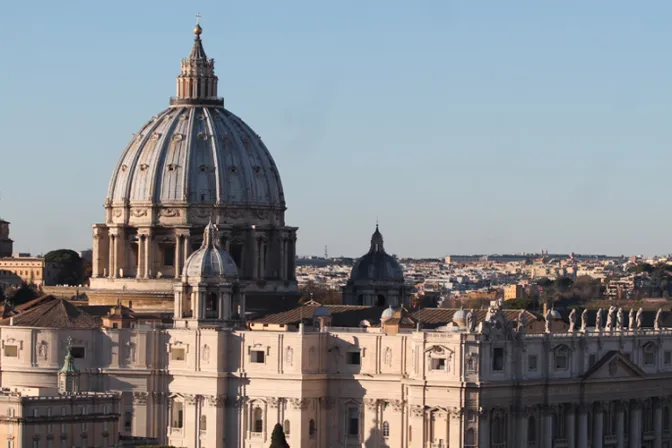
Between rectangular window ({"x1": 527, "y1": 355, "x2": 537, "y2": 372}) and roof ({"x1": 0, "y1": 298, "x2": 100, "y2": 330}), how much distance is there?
75.0 feet

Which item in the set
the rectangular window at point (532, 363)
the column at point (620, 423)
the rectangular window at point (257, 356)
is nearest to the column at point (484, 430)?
the rectangular window at point (532, 363)

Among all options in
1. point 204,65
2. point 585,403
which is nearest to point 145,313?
point 204,65

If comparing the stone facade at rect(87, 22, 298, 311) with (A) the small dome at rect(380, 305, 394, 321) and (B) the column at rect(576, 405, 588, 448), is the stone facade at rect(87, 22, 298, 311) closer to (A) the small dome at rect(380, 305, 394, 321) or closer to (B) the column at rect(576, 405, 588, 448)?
(A) the small dome at rect(380, 305, 394, 321)

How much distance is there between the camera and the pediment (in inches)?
5586

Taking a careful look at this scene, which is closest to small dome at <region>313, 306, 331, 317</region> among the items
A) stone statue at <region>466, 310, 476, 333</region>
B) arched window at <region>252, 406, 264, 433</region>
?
arched window at <region>252, 406, 264, 433</region>

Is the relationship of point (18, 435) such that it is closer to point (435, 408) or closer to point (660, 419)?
point (435, 408)

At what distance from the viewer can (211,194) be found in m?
164

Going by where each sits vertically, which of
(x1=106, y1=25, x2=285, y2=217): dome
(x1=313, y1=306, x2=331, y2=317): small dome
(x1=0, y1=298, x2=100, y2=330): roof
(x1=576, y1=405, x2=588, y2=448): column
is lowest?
(x1=576, y1=405, x2=588, y2=448): column

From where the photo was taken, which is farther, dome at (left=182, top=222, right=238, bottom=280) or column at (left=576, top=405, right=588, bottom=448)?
dome at (left=182, top=222, right=238, bottom=280)

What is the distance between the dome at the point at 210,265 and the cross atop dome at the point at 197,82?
75.9ft

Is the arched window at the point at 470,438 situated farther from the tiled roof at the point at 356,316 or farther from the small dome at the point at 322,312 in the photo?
the small dome at the point at 322,312

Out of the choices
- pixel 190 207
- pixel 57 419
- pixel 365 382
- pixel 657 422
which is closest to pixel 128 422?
pixel 57 419

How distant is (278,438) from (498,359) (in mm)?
11588

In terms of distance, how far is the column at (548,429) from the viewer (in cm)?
13850
